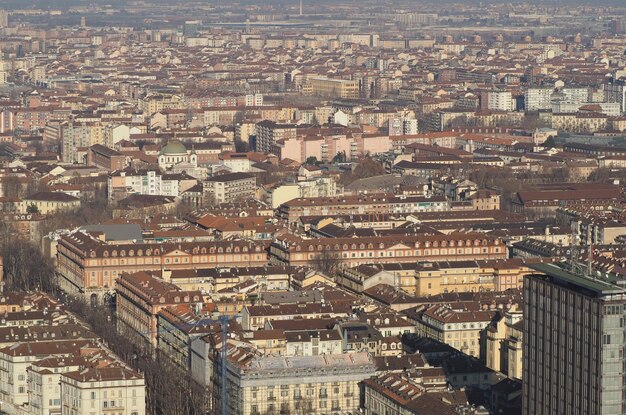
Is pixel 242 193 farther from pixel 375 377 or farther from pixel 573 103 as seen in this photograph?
pixel 573 103

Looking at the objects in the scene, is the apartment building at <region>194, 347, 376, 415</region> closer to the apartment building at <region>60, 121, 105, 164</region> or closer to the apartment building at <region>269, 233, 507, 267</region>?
the apartment building at <region>269, 233, 507, 267</region>

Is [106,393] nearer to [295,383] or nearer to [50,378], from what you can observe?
[50,378]

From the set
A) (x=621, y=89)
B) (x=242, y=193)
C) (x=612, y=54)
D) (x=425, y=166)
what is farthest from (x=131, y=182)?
(x=612, y=54)

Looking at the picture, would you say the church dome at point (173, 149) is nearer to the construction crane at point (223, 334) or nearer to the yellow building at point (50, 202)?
the yellow building at point (50, 202)

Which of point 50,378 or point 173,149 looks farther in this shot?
point 173,149

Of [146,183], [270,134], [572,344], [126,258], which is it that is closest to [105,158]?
[146,183]
